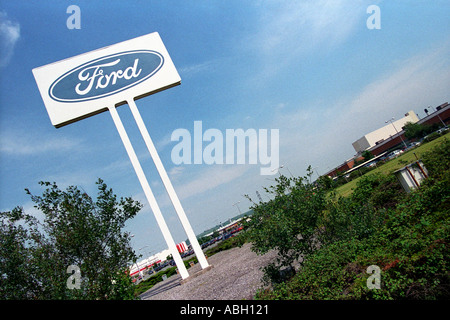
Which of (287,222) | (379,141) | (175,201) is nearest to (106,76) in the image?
(175,201)

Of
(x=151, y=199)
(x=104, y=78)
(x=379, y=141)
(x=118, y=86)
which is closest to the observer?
(x=151, y=199)

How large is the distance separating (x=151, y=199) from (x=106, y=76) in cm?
793

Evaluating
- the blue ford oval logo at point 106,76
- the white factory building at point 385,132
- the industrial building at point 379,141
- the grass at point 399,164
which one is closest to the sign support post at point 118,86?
the blue ford oval logo at point 106,76

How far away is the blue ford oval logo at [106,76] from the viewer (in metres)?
15.6

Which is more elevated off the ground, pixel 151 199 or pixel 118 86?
pixel 118 86

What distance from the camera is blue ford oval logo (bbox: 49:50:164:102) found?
51.3 ft

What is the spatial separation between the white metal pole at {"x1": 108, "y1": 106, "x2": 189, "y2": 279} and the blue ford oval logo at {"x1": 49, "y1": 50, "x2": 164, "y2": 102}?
1491 mm

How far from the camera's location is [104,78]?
1630cm

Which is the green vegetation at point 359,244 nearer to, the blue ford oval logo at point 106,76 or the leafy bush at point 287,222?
the leafy bush at point 287,222

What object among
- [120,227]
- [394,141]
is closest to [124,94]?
[120,227]

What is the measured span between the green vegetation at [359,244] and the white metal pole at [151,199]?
322 inches

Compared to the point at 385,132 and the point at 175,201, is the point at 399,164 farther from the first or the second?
the point at 385,132
